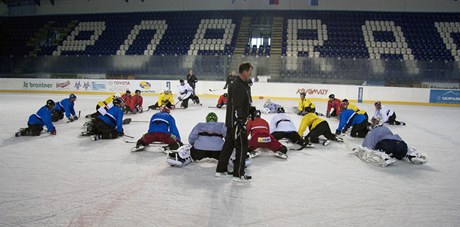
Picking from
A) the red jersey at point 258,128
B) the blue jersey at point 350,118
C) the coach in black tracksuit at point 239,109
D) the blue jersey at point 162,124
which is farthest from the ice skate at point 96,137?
the blue jersey at point 350,118

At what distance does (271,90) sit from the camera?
23.3 m

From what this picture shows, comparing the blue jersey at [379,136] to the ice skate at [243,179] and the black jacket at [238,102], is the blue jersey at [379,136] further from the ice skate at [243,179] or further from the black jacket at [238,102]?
the black jacket at [238,102]

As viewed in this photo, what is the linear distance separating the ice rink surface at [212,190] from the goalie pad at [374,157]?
0.14 meters

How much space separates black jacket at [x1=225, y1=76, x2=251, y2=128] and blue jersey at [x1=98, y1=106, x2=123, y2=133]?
450 centimetres

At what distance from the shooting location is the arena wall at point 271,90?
864 inches

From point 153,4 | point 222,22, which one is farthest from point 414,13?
point 153,4

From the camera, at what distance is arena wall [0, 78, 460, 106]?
864 inches

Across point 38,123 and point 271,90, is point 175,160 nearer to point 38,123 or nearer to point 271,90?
point 38,123

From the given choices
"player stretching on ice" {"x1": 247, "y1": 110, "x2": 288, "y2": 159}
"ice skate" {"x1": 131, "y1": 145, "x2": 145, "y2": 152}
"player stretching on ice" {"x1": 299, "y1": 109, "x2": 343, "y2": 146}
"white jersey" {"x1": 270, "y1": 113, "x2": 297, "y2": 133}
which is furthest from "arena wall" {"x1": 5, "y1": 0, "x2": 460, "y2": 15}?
"ice skate" {"x1": 131, "y1": 145, "x2": 145, "y2": 152}

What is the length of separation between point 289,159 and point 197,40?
23752 millimetres

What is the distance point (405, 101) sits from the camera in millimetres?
22062

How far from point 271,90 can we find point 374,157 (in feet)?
53.6

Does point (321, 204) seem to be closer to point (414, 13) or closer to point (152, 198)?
point (152, 198)

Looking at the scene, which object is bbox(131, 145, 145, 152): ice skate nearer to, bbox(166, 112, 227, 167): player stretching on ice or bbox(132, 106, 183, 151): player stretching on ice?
bbox(132, 106, 183, 151): player stretching on ice
